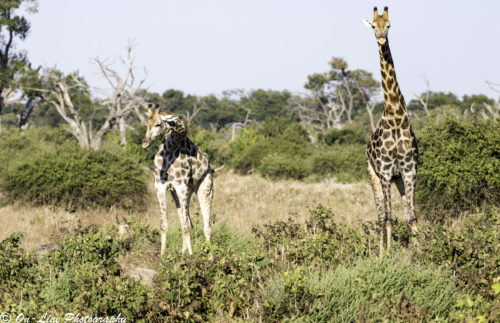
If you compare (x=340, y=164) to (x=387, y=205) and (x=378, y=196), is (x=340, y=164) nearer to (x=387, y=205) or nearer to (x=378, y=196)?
(x=378, y=196)

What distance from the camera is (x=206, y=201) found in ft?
28.6

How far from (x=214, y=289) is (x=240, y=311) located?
1.25 ft

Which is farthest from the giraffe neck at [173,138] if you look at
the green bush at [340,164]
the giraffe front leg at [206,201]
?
the green bush at [340,164]

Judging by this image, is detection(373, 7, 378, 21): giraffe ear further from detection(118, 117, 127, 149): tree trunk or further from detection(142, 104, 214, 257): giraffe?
detection(118, 117, 127, 149): tree trunk

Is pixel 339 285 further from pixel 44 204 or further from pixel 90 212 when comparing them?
pixel 44 204

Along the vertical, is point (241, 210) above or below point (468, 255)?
below

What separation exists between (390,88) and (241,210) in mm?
7528

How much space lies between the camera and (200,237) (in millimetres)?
9281

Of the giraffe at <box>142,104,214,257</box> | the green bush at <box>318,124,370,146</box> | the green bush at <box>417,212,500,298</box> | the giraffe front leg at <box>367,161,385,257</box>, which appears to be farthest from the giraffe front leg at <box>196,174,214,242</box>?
the green bush at <box>318,124,370,146</box>

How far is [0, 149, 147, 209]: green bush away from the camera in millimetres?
14766

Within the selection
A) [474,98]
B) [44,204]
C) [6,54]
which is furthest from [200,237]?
[474,98]

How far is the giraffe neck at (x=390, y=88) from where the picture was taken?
7.74 m

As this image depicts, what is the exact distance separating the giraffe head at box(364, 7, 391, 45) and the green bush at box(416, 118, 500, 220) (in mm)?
5395

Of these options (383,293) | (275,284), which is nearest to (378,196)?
(383,293)
